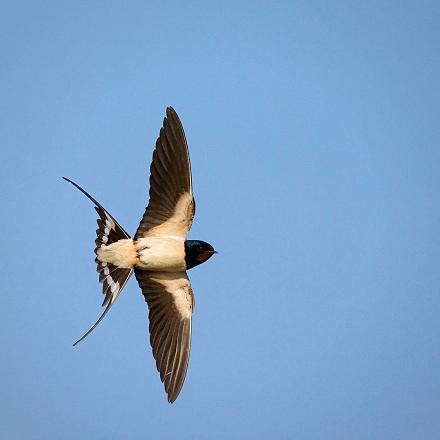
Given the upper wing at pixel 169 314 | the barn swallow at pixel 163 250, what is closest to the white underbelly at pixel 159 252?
the barn swallow at pixel 163 250

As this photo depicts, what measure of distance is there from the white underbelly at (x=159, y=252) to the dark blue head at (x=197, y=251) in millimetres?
A: 34

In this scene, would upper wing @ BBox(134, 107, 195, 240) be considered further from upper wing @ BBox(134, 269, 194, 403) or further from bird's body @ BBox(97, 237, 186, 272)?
upper wing @ BBox(134, 269, 194, 403)

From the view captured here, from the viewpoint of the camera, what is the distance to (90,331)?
14.6 feet

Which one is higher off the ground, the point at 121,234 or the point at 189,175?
the point at 189,175

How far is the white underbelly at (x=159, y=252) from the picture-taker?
524 cm

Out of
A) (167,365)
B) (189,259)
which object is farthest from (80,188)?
(167,365)

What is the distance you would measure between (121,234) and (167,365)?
2.89ft

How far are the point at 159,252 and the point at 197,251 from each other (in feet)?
0.81

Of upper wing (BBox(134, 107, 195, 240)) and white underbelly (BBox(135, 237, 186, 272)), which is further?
white underbelly (BBox(135, 237, 186, 272))

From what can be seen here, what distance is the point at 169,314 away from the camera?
546cm

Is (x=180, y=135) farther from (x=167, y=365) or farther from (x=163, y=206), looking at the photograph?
(x=167, y=365)

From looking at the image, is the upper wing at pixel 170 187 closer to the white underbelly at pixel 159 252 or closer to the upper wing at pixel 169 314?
the white underbelly at pixel 159 252

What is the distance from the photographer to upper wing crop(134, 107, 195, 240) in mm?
5113

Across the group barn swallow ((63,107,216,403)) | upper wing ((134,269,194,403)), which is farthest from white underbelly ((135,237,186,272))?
upper wing ((134,269,194,403))
